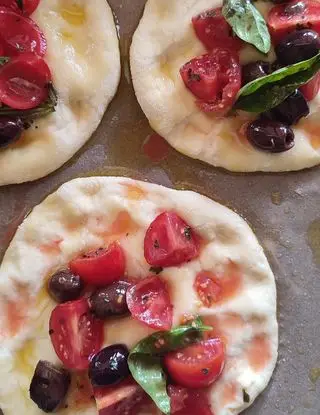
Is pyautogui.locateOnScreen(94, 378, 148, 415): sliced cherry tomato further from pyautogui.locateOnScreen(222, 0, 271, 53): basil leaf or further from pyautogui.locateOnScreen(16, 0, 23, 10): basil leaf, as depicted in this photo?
pyautogui.locateOnScreen(16, 0, 23, 10): basil leaf

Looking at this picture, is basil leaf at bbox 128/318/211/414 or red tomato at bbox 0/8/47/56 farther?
red tomato at bbox 0/8/47/56

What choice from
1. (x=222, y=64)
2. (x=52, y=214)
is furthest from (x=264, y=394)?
(x=222, y=64)

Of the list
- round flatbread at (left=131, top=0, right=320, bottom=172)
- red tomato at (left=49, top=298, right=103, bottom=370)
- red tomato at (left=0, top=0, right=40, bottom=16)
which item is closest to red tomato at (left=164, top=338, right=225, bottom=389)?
red tomato at (left=49, top=298, right=103, bottom=370)

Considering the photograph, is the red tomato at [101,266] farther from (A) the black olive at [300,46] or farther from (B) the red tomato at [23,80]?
(A) the black olive at [300,46]

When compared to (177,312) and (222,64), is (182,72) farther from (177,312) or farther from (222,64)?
(177,312)

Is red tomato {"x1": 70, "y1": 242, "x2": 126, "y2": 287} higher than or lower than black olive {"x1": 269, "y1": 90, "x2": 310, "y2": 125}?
lower

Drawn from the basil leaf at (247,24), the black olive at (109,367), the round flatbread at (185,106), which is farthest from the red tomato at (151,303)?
the basil leaf at (247,24)
